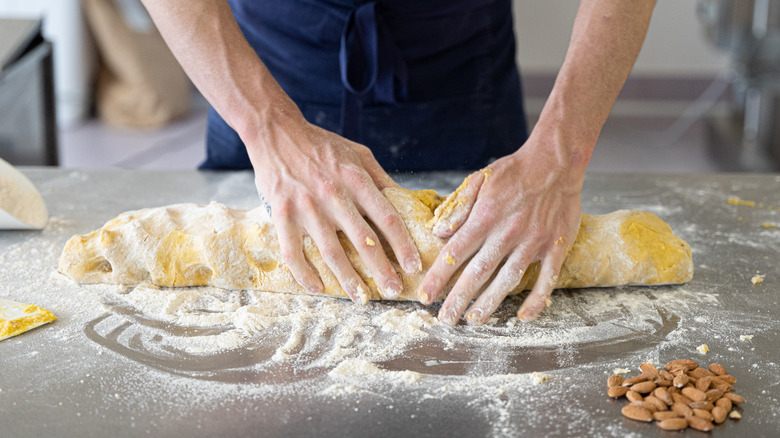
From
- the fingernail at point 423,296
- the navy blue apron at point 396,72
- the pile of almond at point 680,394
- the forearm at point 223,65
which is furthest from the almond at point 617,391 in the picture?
the navy blue apron at point 396,72

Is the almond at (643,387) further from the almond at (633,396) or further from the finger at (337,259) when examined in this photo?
the finger at (337,259)

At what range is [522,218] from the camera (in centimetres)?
118

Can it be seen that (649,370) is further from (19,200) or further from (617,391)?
(19,200)

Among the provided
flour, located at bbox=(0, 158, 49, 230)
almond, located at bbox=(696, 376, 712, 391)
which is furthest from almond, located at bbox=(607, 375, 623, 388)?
flour, located at bbox=(0, 158, 49, 230)

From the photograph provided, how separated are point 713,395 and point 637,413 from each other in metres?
0.11

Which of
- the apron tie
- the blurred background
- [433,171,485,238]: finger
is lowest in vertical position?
the blurred background

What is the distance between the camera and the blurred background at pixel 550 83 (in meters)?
4.06

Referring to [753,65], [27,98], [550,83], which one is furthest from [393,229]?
[550,83]

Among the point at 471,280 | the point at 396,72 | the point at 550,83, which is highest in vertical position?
the point at 396,72

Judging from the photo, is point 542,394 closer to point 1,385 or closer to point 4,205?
point 1,385

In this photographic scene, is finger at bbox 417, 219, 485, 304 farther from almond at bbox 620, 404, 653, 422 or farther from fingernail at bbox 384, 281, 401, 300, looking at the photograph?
almond at bbox 620, 404, 653, 422

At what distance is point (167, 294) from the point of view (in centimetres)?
126

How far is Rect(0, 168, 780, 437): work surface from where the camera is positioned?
0.89 metres

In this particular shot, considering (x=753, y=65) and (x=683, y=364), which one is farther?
(x=753, y=65)
